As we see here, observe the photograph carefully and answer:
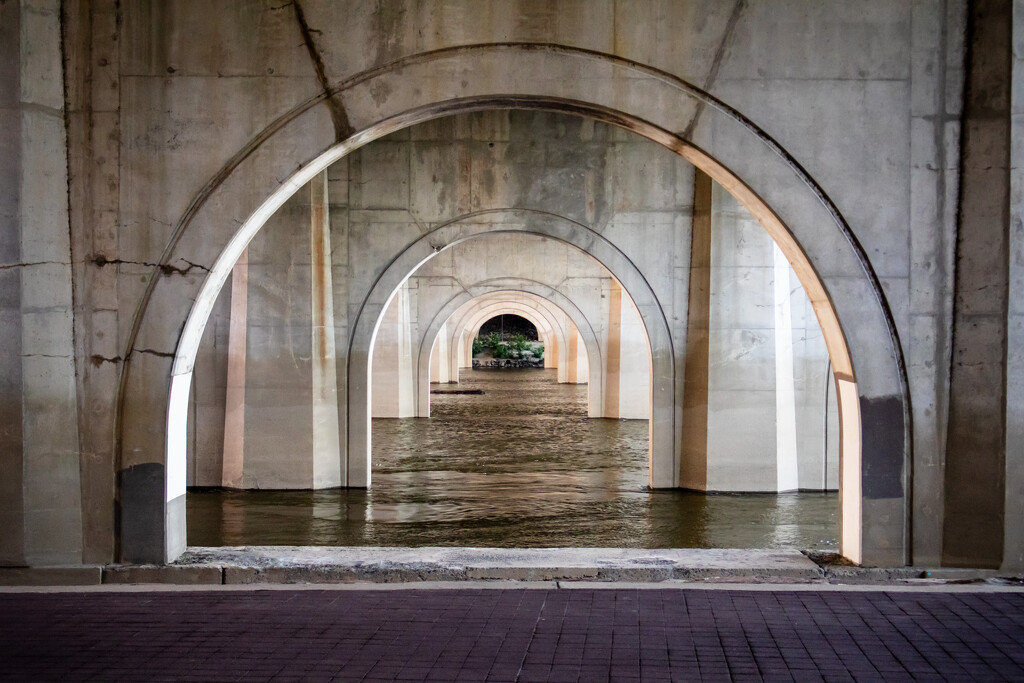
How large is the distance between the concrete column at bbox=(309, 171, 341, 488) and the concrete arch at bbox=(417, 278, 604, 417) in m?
8.85

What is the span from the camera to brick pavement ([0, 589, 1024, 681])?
4559mm

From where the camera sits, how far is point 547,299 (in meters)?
23.1

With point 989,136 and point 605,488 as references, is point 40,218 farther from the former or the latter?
point 605,488

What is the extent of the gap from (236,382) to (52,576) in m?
7.03

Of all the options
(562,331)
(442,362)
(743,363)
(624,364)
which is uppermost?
(562,331)

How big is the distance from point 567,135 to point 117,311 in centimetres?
866

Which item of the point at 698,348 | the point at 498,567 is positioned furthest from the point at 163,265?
the point at 698,348

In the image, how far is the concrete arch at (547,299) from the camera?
875 inches

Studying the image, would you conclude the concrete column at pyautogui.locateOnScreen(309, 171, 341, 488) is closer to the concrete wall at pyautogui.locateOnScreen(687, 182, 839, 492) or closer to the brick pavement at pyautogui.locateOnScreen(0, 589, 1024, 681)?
the concrete wall at pyautogui.locateOnScreen(687, 182, 839, 492)

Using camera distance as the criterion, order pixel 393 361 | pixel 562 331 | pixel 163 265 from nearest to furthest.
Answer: pixel 163 265 < pixel 393 361 < pixel 562 331

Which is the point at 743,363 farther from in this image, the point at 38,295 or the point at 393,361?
the point at 393,361

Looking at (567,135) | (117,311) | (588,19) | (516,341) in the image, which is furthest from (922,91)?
(516,341)

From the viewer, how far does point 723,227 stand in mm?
13156

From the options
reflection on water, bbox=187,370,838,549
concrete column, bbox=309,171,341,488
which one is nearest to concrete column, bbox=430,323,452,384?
reflection on water, bbox=187,370,838,549
